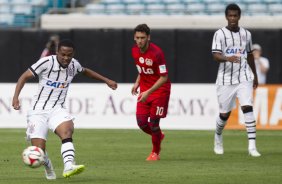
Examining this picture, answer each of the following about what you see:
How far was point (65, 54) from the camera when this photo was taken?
443 inches

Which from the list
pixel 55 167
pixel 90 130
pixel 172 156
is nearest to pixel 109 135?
pixel 90 130

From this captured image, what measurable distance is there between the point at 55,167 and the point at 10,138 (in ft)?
18.0

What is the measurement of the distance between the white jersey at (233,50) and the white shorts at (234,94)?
0.08 meters

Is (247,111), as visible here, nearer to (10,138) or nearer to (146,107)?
(146,107)

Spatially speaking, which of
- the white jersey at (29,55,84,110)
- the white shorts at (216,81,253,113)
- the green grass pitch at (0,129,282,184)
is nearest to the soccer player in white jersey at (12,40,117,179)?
the white jersey at (29,55,84,110)

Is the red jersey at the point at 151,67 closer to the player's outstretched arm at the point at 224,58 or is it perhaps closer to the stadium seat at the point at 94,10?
the player's outstretched arm at the point at 224,58

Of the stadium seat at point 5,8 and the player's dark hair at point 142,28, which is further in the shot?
the stadium seat at point 5,8

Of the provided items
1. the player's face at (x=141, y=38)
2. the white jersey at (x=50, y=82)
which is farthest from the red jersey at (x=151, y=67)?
the white jersey at (x=50, y=82)

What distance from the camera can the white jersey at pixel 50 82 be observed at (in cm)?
1145

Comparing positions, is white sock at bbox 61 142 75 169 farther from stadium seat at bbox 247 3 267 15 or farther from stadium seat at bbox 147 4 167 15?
stadium seat at bbox 147 4 167 15

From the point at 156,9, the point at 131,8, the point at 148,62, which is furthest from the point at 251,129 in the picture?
the point at 131,8

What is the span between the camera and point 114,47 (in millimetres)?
27672

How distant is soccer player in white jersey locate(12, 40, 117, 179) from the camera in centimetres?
1123

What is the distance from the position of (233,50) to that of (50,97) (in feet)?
13.9
